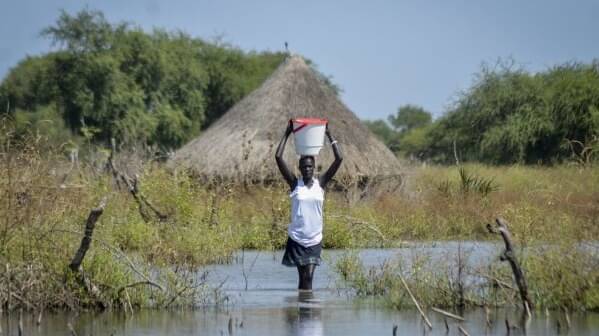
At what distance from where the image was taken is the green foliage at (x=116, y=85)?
48688mm

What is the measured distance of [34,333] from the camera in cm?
1181

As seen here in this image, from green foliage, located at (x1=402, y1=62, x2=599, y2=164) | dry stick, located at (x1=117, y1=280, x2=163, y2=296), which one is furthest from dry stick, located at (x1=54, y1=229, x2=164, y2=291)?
green foliage, located at (x1=402, y1=62, x2=599, y2=164)

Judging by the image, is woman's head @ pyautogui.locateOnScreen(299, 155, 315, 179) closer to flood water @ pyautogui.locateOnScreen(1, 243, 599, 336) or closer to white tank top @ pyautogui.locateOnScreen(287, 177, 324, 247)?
white tank top @ pyautogui.locateOnScreen(287, 177, 324, 247)


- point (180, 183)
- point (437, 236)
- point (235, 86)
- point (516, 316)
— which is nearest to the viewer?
point (516, 316)

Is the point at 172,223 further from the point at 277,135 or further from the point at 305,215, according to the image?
the point at 277,135

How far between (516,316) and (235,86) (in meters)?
45.6

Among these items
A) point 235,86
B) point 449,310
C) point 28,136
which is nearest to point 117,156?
point 28,136

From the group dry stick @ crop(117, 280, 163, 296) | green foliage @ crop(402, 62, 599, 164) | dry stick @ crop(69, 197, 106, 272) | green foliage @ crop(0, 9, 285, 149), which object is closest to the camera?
dry stick @ crop(69, 197, 106, 272)

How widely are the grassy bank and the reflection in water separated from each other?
3.22ft

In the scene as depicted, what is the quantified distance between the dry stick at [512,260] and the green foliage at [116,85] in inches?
1373

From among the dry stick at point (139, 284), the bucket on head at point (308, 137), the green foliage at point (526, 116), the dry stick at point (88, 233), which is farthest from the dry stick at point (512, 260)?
the green foliage at point (526, 116)

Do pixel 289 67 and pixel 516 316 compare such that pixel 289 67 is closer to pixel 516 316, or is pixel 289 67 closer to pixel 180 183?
pixel 180 183

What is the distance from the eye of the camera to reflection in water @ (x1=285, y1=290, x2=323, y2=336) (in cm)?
1195

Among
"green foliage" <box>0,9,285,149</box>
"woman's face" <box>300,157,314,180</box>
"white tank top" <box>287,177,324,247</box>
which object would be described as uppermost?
"green foliage" <box>0,9,285,149</box>
